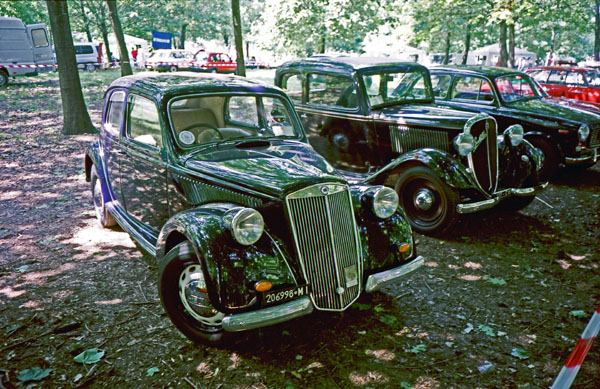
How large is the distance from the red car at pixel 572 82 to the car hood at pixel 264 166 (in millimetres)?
11932

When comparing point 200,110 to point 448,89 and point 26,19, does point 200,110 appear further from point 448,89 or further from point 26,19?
point 26,19

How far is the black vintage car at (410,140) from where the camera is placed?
5578 mm

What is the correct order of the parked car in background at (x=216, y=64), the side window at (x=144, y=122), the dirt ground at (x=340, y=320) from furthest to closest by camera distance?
the parked car in background at (x=216, y=64), the side window at (x=144, y=122), the dirt ground at (x=340, y=320)

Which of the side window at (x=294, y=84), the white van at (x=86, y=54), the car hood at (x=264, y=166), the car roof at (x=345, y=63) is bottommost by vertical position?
the car hood at (x=264, y=166)

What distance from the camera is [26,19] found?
34.2 m

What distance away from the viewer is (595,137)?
8070 millimetres

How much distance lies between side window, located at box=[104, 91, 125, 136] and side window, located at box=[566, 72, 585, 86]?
13.1m

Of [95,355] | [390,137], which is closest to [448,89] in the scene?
[390,137]

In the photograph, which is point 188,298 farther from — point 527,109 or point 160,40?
point 160,40

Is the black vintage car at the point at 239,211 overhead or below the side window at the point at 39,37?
below

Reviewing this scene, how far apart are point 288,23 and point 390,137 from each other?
13.0m

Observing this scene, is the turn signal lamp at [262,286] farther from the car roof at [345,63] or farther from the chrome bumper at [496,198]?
the car roof at [345,63]

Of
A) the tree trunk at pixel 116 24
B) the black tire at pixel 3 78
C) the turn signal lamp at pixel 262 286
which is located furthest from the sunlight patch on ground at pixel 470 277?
the black tire at pixel 3 78

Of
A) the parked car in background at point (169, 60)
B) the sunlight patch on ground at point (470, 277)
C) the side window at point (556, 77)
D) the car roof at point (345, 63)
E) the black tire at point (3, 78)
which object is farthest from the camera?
the parked car in background at point (169, 60)
